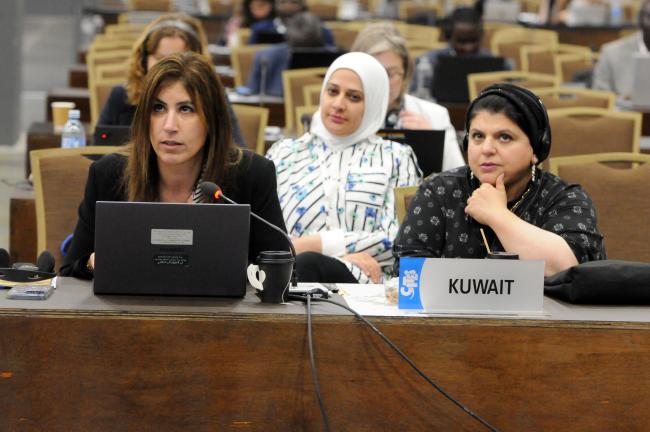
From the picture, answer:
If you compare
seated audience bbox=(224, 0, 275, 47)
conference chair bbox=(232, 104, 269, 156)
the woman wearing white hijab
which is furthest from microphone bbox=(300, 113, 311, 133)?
seated audience bbox=(224, 0, 275, 47)

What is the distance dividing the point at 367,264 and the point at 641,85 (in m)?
3.56

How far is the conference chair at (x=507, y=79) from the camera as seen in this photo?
6312 mm

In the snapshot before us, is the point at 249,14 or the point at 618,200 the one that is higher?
the point at 249,14

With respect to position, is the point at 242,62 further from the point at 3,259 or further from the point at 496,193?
the point at 3,259

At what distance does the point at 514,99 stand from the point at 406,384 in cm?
95

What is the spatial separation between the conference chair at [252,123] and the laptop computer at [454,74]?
2485 mm

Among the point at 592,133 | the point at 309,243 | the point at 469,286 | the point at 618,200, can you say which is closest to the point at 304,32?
the point at 592,133

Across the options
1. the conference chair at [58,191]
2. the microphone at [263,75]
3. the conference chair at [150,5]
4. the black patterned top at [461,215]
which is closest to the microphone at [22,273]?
the black patterned top at [461,215]

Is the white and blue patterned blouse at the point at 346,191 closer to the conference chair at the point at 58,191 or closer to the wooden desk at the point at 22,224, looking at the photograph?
the conference chair at the point at 58,191

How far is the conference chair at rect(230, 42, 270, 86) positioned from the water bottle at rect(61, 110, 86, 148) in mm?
2801

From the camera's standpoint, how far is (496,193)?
2873mm

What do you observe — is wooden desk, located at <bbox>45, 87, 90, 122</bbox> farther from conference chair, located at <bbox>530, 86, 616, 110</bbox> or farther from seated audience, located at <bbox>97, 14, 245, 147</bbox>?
conference chair, located at <bbox>530, 86, 616, 110</bbox>

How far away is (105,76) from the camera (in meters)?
6.43

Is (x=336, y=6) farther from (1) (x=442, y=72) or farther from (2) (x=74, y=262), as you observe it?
(2) (x=74, y=262)
